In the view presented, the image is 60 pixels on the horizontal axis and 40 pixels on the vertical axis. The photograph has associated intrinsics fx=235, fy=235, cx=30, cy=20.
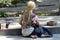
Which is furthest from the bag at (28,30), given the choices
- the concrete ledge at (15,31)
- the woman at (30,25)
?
the concrete ledge at (15,31)

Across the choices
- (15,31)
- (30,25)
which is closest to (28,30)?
(30,25)

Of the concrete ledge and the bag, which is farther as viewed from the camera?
the concrete ledge

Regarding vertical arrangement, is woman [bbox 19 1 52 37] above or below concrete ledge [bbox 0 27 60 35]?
above

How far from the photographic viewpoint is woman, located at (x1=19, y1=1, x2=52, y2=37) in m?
6.13

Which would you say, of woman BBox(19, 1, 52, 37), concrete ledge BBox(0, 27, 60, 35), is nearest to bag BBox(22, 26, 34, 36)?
woman BBox(19, 1, 52, 37)

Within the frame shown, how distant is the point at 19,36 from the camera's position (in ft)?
21.3

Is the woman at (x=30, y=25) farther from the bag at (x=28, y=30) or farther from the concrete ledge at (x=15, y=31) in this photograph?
the concrete ledge at (x=15, y=31)

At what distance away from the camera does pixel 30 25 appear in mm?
6242

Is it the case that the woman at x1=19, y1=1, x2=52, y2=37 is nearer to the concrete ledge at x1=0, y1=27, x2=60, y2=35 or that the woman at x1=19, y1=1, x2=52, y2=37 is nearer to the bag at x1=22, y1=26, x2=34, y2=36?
the bag at x1=22, y1=26, x2=34, y2=36

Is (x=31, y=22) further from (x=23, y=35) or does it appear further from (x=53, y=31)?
(x=53, y=31)

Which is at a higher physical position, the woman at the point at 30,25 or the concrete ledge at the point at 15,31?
the woman at the point at 30,25

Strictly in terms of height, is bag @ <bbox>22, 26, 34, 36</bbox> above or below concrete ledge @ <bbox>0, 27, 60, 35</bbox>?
above

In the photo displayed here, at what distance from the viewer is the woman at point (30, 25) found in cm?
613

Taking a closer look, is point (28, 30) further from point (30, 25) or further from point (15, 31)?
point (15, 31)
